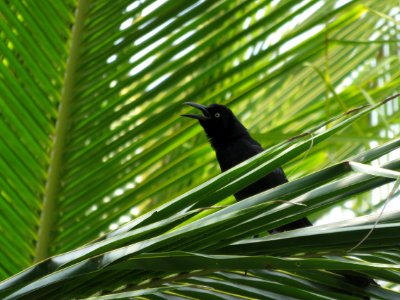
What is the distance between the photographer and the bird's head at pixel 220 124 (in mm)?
3721

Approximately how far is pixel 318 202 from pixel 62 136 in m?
1.32

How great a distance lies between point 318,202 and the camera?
133cm

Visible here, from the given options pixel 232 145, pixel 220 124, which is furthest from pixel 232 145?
pixel 220 124

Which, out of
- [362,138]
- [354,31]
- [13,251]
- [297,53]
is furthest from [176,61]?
[354,31]

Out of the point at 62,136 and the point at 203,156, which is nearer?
the point at 62,136

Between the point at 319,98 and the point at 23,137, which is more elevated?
the point at 23,137

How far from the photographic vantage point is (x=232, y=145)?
12.9 feet

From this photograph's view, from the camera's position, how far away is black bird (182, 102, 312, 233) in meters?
3.76

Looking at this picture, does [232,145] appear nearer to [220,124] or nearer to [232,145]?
[232,145]

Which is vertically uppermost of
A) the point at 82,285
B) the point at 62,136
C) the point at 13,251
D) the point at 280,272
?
the point at 62,136

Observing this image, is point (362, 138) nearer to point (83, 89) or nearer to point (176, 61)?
point (176, 61)

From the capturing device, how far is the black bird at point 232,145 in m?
3.76

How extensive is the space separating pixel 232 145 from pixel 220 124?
0.11 m

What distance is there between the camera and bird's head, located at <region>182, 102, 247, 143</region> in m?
3.72
